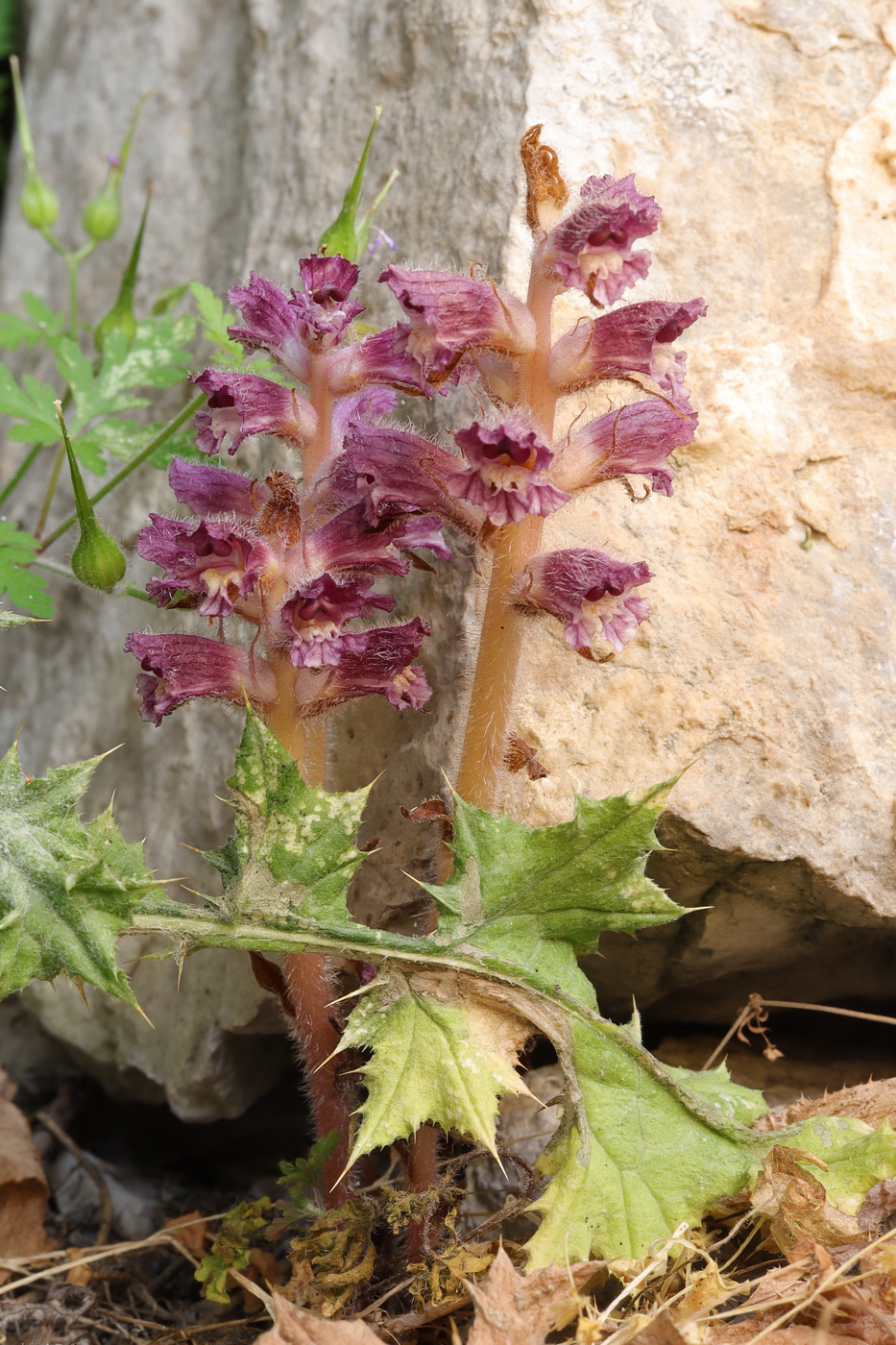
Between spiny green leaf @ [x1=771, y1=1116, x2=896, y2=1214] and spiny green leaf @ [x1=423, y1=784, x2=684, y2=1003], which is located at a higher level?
spiny green leaf @ [x1=423, y1=784, x2=684, y2=1003]

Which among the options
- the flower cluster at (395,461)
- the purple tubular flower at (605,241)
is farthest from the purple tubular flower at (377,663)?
the purple tubular flower at (605,241)

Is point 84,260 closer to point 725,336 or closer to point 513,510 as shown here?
point 725,336

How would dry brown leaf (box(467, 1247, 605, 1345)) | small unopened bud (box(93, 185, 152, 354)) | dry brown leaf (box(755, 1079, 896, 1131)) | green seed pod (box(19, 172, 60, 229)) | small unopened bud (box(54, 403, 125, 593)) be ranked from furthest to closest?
green seed pod (box(19, 172, 60, 229)) → small unopened bud (box(93, 185, 152, 354)) → small unopened bud (box(54, 403, 125, 593)) → dry brown leaf (box(755, 1079, 896, 1131)) → dry brown leaf (box(467, 1247, 605, 1345))

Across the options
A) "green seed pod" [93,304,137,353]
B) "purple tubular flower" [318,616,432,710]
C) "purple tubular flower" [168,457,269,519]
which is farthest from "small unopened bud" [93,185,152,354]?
"purple tubular flower" [318,616,432,710]

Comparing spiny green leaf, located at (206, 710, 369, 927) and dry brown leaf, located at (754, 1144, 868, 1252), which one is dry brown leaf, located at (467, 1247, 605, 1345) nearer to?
dry brown leaf, located at (754, 1144, 868, 1252)

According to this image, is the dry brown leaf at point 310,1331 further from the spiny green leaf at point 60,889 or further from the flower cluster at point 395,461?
the flower cluster at point 395,461

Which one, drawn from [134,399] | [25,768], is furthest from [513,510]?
[25,768]

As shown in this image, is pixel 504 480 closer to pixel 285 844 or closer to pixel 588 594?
pixel 588 594
